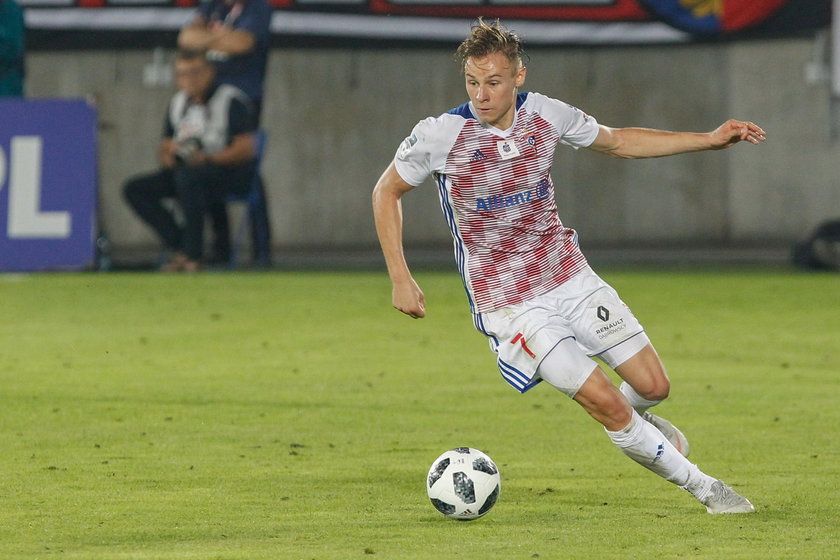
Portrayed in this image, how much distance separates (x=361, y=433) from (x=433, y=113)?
1569cm

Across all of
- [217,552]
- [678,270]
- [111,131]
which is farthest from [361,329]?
[111,131]

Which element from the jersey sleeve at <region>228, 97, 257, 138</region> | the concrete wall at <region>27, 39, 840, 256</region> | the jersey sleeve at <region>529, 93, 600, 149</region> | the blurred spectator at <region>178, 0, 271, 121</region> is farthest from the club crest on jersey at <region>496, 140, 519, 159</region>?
the concrete wall at <region>27, 39, 840, 256</region>

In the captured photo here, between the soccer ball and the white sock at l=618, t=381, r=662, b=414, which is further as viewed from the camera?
the white sock at l=618, t=381, r=662, b=414

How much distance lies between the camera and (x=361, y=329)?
13516mm

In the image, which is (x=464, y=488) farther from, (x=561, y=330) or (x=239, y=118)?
(x=239, y=118)

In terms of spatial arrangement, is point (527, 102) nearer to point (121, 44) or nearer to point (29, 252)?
point (29, 252)

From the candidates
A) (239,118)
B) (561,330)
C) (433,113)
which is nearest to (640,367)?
(561,330)

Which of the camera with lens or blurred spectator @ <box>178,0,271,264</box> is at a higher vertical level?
blurred spectator @ <box>178,0,271,264</box>

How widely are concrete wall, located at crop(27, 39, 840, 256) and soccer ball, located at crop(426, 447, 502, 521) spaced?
17518mm

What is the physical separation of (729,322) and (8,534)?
9.11 m

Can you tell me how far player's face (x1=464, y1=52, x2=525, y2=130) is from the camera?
6215mm

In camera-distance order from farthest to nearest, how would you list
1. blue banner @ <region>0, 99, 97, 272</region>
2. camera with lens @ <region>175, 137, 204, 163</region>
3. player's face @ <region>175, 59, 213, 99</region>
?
player's face @ <region>175, 59, 213, 99</region>
camera with lens @ <region>175, 137, 204, 163</region>
blue banner @ <region>0, 99, 97, 272</region>

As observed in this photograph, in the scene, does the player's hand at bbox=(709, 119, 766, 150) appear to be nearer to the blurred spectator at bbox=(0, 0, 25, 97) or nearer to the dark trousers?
the dark trousers

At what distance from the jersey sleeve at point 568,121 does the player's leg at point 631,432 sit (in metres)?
0.98
